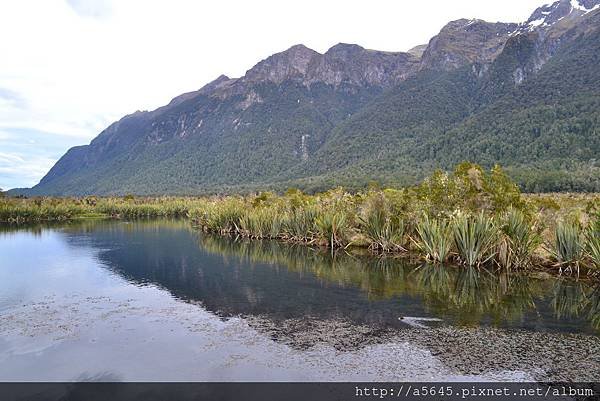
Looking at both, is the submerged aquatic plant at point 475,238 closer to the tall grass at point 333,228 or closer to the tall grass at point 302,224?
the tall grass at point 333,228

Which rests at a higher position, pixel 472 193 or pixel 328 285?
pixel 472 193

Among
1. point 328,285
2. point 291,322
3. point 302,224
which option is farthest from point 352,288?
point 302,224

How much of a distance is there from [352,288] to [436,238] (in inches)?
252

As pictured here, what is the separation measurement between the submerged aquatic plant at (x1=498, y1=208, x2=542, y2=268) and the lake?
122 cm

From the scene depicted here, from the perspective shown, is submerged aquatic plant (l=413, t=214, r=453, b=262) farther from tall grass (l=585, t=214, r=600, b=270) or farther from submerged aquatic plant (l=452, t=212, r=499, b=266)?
tall grass (l=585, t=214, r=600, b=270)

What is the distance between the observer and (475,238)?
20844 millimetres

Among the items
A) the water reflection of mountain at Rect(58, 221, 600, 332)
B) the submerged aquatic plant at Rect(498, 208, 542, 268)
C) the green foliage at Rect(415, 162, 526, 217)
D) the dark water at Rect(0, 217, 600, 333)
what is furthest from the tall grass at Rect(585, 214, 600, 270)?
the green foliage at Rect(415, 162, 526, 217)

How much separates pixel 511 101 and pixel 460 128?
1721cm

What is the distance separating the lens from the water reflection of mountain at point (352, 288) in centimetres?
1386

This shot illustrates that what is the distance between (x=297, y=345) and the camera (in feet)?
36.1

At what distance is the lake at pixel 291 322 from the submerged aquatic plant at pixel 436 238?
1.04 metres

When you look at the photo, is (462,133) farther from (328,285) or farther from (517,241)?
(328,285)

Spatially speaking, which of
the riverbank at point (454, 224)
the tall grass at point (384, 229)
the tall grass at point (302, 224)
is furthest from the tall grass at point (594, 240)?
the tall grass at point (302, 224)

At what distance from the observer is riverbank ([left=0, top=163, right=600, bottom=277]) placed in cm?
1975
